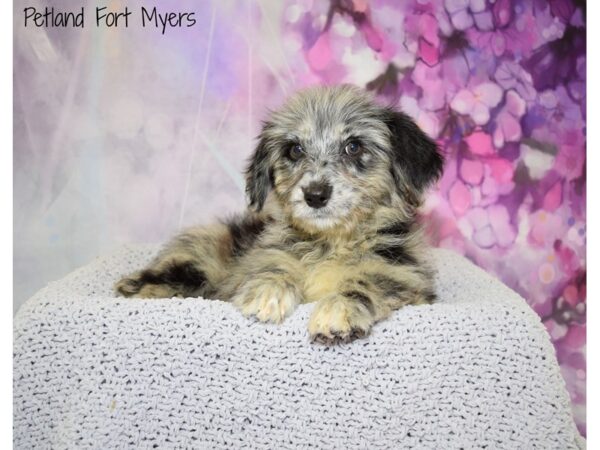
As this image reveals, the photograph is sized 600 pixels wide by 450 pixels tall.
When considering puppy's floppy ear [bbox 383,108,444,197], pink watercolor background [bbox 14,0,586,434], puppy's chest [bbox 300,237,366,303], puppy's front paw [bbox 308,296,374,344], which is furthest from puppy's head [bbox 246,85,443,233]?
pink watercolor background [bbox 14,0,586,434]

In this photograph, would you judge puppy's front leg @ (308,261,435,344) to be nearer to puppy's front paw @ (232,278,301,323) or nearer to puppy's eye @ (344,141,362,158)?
puppy's front paw @ (232,278,301,323)

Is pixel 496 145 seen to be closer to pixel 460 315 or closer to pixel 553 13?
pixel 553 13

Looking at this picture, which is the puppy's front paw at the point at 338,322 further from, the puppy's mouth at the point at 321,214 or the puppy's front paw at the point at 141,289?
the puppy's front paw at the point at 141,289

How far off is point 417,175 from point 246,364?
1316 millimetres

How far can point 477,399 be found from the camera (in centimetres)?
252

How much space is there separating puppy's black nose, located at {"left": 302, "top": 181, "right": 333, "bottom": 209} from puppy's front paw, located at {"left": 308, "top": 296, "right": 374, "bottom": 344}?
0.52 m

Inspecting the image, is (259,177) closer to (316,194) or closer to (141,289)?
(316,194)

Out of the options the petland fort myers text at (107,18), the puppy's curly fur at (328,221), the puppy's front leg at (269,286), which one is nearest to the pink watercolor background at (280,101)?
the petland fort myers text at (107,18)

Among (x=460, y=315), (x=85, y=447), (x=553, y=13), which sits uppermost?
(x=553, y=13)

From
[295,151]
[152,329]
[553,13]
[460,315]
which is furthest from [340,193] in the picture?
[553,13]

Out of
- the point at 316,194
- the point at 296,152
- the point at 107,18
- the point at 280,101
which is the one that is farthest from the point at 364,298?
the point at 107,18

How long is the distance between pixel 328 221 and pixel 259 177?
0.72m

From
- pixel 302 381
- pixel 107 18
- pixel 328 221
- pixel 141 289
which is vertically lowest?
A: pixel 302 381

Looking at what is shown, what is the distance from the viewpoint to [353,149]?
315 centimetres
